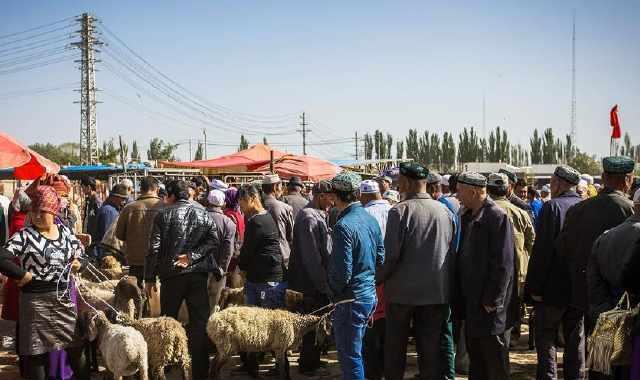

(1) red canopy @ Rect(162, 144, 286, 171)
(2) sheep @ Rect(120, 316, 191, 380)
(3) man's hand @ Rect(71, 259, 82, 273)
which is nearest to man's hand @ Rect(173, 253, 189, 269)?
(2) sheep @ Rect(120, 316, 191, 380)

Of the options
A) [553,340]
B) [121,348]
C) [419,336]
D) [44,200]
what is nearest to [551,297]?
[553,340]

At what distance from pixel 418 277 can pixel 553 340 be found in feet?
5.11

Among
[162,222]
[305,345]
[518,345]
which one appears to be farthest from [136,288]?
[518,345]

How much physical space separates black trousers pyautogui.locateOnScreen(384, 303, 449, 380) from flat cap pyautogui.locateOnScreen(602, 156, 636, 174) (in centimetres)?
179

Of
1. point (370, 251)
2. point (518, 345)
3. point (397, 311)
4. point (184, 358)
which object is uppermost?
point (370, 251)

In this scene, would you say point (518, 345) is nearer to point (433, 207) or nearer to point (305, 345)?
point (305, 345)

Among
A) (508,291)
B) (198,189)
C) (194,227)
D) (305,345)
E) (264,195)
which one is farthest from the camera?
(198,189)

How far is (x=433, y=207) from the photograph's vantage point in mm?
5297

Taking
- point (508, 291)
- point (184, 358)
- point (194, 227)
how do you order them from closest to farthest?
1. point (508, 291)
2. point (184, 358)
3. point (194, 227)

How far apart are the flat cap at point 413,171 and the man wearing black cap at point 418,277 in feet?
0.63

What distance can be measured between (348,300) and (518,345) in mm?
4065

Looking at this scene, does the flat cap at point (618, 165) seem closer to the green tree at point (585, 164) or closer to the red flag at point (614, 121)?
the red flag at point (614, 121)

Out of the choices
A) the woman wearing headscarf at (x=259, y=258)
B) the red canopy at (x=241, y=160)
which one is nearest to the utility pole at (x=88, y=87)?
the red canopy at (x=241, y=160)

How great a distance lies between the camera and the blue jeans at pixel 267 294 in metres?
6.91
